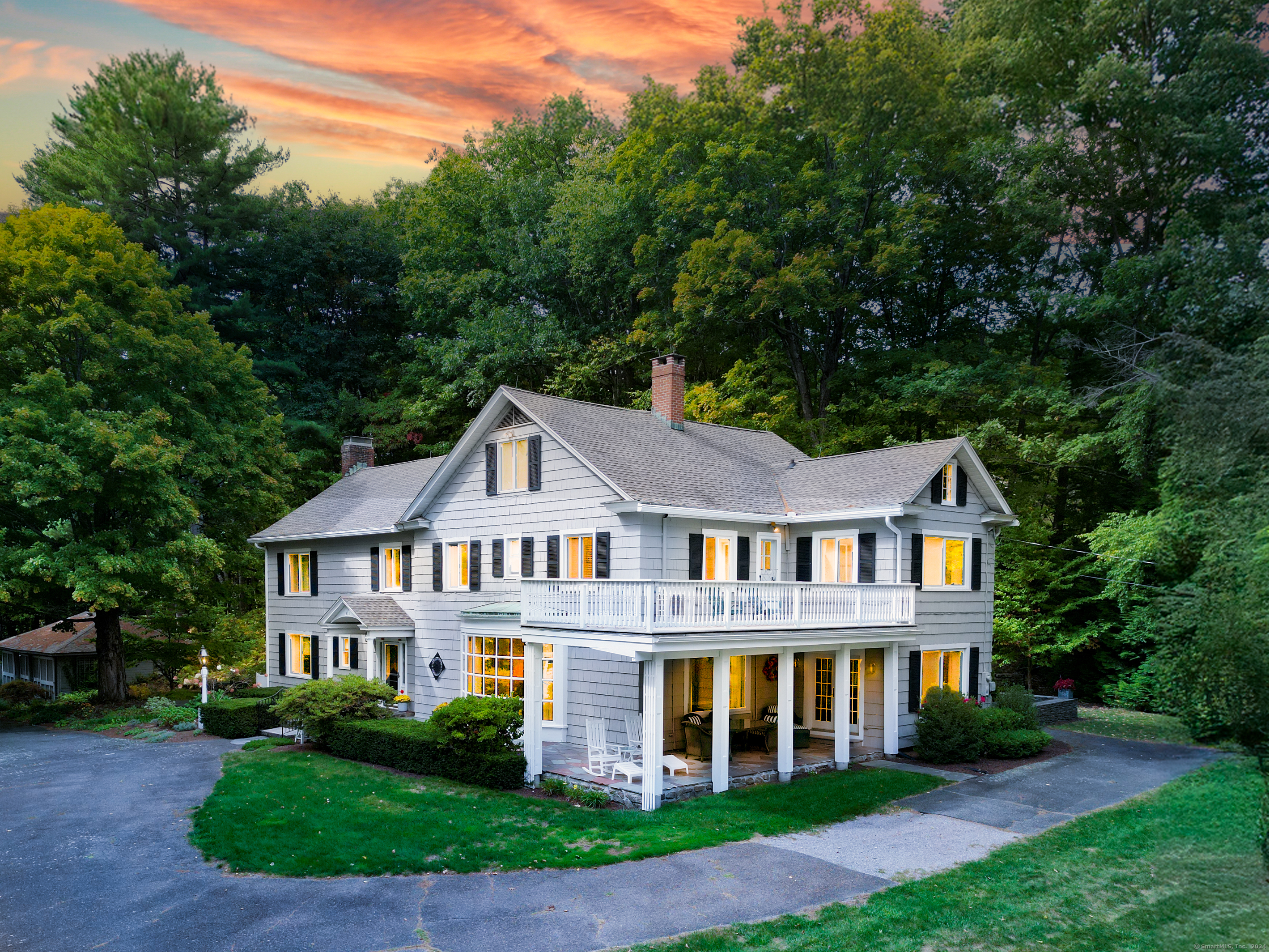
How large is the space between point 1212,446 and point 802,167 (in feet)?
61.4

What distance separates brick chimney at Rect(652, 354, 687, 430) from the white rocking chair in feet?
29.5

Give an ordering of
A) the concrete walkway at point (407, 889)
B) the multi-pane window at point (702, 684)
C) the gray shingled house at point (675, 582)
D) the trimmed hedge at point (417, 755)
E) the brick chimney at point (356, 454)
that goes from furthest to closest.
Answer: the brick chimney at point (356, 454)
the multi-pane window at point (702, 684)
the trimmed hedge at point (417, 755)
the gray shingled house at point (675, 582)
the concrete walkway at point (407, 889)

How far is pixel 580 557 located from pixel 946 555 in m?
9.34

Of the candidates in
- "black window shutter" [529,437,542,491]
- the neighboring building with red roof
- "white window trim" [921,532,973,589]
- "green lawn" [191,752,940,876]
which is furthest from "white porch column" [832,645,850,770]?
the neighboring building with red roof

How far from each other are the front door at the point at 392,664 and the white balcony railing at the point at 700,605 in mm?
9546

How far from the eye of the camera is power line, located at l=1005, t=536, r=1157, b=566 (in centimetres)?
2452

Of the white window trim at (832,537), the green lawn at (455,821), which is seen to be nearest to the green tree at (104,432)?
the green lawn at (455,821)

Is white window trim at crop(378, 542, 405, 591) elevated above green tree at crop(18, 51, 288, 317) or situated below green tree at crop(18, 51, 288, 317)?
below

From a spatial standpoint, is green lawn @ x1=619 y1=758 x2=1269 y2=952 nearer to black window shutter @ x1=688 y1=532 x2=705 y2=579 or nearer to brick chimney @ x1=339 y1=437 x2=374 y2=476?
black window shutter @ x1=688 y1=532 x2=705 y2=579

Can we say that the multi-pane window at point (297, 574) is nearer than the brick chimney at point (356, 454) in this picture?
Yes

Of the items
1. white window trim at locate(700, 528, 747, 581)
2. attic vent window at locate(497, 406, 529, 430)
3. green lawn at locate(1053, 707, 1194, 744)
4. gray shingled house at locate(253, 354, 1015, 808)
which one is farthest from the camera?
green lawn at locate(1053, 707, 1194, 744)

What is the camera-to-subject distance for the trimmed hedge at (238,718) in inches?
885

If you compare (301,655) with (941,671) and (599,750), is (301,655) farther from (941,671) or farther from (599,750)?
(941,671)

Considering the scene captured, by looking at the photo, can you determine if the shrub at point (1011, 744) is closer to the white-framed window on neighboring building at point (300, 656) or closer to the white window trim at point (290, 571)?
the white-framed window on neighboring building at point (300, 656)
